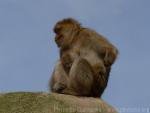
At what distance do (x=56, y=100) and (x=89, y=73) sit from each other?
91.0 inches

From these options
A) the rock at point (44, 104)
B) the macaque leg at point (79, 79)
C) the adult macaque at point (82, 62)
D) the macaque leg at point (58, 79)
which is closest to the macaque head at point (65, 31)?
the adult macaque at point (82, 62)

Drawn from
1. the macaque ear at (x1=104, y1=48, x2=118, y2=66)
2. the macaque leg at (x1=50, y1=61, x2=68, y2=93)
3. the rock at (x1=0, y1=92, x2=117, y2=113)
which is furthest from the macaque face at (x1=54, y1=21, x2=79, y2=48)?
the rock at (x1=0, y1=92, x2=117, y2=113)

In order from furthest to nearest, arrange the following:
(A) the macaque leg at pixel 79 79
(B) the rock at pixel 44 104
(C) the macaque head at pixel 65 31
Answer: (C) the macaque head at pixel 65 31 → (A) the macaque leg at pixel 79 79 → (B) the rock at pixel 44 104

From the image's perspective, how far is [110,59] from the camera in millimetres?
14898

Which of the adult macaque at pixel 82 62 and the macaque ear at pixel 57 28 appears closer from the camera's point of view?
the adult macaque at pixel 82 62

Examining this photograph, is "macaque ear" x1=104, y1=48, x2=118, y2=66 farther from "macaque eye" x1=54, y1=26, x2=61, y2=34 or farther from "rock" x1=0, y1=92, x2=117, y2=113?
"rock" x1=0, y1=92, x2=117, y2=113

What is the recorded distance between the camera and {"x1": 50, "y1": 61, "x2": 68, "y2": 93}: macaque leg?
15188 millimetres

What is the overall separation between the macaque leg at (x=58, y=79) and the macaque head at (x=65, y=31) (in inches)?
26.0

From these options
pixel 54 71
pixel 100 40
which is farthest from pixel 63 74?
pixel 100 40

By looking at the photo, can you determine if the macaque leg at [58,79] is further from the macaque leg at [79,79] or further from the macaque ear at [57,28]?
the macaque ear at [57,28]

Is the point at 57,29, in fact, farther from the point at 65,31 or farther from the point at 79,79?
the point at 79,79

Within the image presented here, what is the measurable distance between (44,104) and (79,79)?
2.32 m

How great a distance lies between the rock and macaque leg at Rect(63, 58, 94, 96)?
1354 millimetres

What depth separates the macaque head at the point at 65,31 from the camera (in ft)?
51.7
